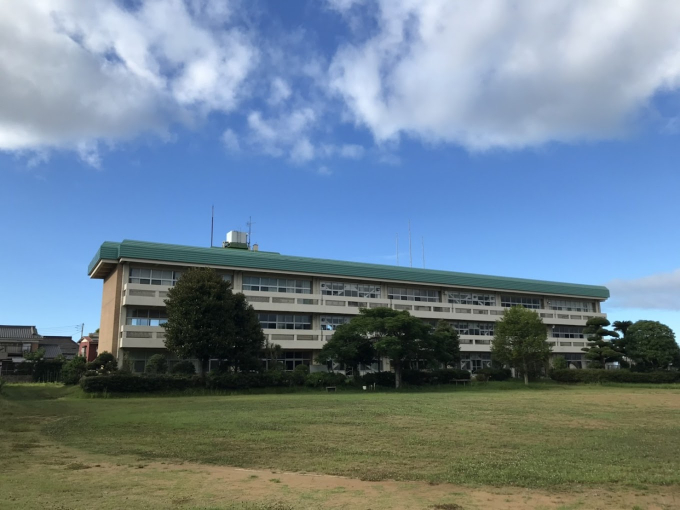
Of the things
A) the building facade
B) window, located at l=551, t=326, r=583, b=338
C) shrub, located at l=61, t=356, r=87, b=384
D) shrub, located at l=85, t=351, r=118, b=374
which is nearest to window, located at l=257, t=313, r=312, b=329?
the building facade

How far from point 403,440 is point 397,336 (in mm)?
25195

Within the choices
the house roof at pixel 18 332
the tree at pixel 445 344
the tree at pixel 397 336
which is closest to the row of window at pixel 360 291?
the tree at pixel 445 344

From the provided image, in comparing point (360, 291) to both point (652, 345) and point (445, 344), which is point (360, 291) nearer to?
point (445, 344)

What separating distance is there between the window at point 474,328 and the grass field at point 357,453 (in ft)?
114

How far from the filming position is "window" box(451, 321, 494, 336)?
2095 inches

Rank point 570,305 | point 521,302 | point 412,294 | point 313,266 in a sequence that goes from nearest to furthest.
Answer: point 313,266 < point 412,294 < point 521,302 < point 570,305

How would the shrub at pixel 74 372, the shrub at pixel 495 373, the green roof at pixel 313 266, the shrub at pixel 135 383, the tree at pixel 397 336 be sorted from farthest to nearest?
Answer: 1. the shrub at pixel 495 373
2. the green roof at pixel 313 266
3. the shrub at pixel 74 372
4. the tree at pixel 397 336
5. the shrub at pixel 135 383

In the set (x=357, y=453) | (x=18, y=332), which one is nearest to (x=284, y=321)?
(x=18, y=332)

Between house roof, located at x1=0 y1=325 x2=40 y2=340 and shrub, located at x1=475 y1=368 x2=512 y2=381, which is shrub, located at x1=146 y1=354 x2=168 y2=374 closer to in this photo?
house roof, located at x1=0 y1=325 x2=40 y2=340

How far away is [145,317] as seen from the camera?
38.7 metres

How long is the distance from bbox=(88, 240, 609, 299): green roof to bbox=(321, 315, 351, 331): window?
377cm

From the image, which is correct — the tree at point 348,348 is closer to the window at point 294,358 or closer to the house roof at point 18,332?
the window at point 294,358

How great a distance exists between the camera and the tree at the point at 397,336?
35.8 metres

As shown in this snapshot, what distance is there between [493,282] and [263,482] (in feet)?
164
